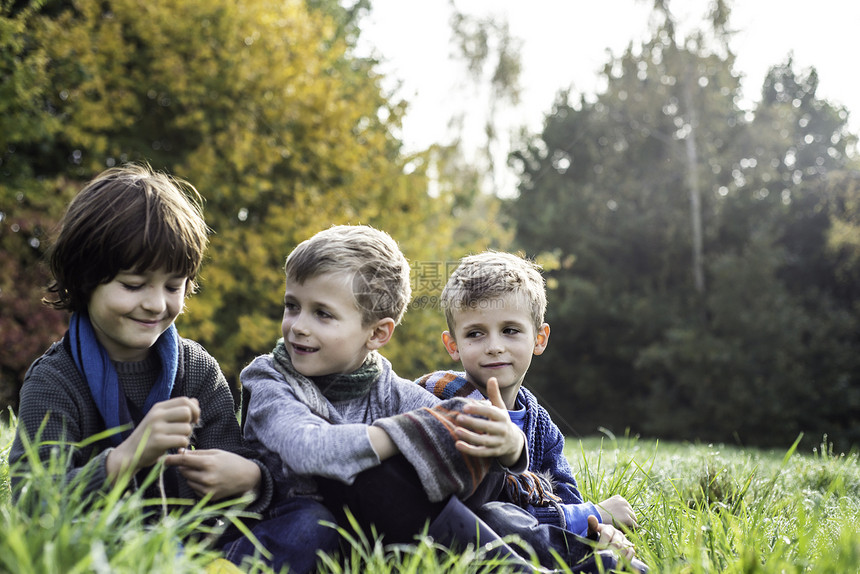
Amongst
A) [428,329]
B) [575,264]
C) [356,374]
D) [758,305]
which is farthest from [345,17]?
[356,374]

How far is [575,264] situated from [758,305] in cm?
450

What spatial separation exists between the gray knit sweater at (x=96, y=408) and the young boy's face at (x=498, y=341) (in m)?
0.81

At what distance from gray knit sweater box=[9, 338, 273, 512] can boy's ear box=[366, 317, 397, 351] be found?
0.48 meters

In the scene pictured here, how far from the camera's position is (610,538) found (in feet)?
6.64

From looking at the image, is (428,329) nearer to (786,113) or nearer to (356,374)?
(356,374)

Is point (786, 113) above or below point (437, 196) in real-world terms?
above

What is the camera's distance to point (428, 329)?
8352 millimetres

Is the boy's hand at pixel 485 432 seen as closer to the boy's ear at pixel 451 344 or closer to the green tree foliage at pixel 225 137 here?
the boy's ear at pixel 451 344

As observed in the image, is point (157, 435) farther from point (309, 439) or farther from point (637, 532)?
point (637, 532)

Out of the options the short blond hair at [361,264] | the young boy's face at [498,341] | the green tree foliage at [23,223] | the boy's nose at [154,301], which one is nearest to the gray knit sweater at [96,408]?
the boy's nose at [154,301]

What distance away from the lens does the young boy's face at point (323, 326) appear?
1.96 metres

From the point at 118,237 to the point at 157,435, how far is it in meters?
0.60

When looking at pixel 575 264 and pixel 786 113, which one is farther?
pixel 575 264

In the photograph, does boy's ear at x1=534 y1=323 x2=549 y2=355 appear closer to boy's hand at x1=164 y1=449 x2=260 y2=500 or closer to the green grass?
the green grass
